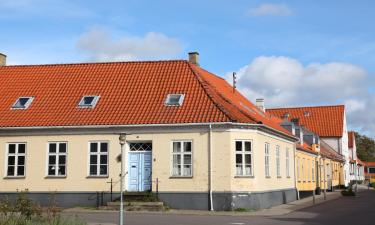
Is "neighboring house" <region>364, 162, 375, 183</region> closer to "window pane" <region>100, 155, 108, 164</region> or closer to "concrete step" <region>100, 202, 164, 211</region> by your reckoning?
"window pane" <region>100, 155, 108, 164</region>

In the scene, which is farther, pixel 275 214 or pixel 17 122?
pixel 17 122

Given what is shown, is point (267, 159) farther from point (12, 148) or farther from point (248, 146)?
point (12, 148)

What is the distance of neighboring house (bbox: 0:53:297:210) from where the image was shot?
2711cm

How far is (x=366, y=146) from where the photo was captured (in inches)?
4806

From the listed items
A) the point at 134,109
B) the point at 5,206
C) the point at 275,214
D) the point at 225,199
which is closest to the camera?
the point at 5,206

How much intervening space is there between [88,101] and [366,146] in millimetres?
101984

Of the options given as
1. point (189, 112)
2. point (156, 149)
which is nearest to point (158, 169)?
point (156, 149)

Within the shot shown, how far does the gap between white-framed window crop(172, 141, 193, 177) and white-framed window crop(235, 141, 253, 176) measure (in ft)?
7.39

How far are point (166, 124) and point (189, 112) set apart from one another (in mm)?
1397

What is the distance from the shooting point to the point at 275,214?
25047 millimetres

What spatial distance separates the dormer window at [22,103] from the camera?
30.5 metres

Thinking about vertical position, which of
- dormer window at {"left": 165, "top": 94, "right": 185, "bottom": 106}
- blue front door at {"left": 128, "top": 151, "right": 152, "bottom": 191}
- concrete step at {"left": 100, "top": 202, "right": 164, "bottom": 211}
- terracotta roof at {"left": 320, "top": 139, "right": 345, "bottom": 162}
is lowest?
concrete step at {"left": 100, "top": 202, "right": 164, "bottom": 211}

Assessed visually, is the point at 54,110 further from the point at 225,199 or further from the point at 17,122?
the point at 225,199

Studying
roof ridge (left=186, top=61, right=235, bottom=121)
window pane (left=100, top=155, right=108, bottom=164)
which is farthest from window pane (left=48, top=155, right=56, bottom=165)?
roof ridge (left=186, top=61, right=235, bottom=121)
